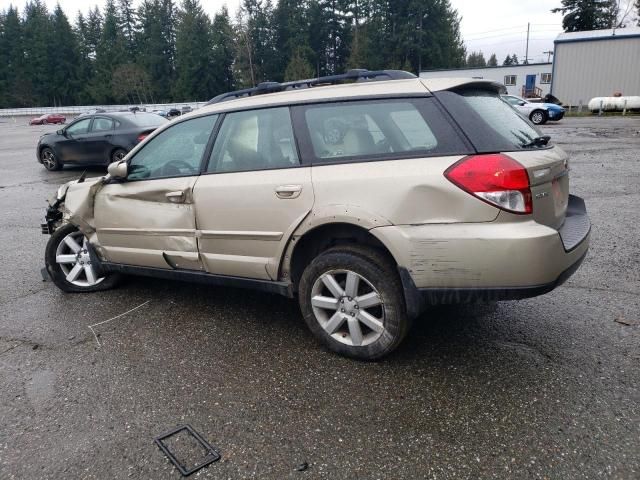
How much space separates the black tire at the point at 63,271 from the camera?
15.0 feet

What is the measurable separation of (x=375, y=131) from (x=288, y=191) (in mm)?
667

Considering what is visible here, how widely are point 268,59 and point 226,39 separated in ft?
24.0

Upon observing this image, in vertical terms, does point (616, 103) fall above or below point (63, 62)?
below

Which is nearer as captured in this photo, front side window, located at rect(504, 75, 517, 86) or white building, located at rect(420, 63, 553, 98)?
white building, located at rect(420, 63, 553, 98)

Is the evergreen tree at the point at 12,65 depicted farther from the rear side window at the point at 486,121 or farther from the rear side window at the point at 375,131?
the rear side window at the point at 486,121

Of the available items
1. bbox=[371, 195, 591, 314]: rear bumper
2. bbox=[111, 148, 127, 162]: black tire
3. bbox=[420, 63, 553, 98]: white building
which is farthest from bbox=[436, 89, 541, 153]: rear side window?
bbox=[420, 63, 553, 98]: white building

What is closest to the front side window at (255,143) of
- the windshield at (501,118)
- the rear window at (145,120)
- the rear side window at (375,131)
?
the rear side window at (375,131)

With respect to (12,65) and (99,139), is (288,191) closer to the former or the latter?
(99,139)

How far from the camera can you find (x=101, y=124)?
12.7 meters

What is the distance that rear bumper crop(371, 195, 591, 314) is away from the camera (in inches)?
102

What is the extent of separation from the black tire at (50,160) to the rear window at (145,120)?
9.43 ft

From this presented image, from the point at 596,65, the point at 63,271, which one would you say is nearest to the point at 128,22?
the point at 596,65

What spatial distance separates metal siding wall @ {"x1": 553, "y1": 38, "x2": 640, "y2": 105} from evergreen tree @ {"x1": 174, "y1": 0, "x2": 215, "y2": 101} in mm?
57674

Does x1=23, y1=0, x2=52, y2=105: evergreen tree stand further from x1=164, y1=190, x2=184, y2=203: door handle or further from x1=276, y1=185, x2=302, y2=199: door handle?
x1=276, y1=185, x2=302, y2=199: door handle
